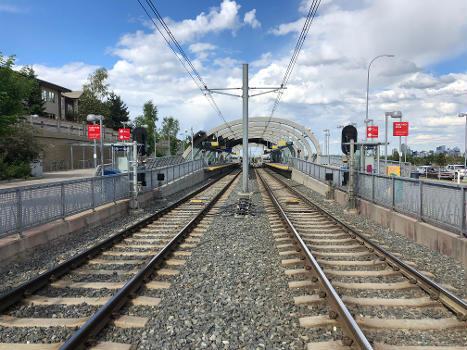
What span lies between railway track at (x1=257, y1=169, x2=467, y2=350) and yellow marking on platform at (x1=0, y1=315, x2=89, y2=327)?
110 inches

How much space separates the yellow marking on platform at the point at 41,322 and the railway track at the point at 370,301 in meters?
2.79

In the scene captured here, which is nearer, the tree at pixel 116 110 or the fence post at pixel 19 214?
the fence post at pixel 19 214

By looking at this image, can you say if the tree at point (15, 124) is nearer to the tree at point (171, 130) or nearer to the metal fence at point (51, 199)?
the metal fence at point (51, 199)

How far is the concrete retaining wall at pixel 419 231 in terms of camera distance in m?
6.63

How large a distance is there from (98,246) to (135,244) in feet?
3.34

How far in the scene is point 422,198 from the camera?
8312 mm

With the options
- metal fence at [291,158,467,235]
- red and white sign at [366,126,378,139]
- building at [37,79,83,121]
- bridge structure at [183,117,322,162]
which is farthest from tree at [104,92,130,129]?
metal fence at [291,158,467,235]

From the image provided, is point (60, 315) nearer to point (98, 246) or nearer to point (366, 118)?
point (98, 246)

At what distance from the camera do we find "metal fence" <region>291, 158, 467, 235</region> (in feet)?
22.7

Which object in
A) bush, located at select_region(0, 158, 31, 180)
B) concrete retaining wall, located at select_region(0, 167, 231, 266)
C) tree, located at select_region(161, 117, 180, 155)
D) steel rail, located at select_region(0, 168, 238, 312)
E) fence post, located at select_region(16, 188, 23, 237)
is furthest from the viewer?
tree, located at select_region(161, 117, 180, 155)

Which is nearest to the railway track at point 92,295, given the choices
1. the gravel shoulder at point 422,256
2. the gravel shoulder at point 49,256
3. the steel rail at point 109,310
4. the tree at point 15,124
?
the steel rail at point 109,310

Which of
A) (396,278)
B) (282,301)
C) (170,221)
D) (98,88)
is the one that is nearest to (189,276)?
(282,301)

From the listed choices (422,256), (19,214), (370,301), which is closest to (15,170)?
(19,214)

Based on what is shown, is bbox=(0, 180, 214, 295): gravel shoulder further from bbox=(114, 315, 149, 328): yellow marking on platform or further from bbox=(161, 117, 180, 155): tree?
bbox=(161, 117, 180, 155): tree
